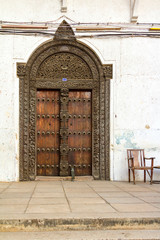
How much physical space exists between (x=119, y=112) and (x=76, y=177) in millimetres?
1728

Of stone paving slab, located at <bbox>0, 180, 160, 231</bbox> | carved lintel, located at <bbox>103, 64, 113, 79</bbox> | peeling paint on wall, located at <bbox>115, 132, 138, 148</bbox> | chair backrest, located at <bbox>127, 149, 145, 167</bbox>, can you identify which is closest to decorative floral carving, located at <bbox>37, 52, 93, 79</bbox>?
carved lintel, located at <bbox>103, 64, 113, 79</bbox>

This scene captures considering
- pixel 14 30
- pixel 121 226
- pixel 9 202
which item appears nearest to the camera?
pixel 121 226

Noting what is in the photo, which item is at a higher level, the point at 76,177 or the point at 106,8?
the point at 106,8

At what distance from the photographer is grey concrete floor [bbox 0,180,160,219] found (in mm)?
3830

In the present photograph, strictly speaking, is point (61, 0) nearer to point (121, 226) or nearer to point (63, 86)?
point (63, 86)

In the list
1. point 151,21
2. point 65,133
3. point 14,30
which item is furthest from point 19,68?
point 151,21

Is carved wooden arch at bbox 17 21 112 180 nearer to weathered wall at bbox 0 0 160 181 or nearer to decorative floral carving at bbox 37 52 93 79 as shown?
decorative floral carving at bbox 37 52 93 79

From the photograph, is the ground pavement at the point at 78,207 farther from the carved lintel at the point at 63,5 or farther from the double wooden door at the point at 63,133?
the carved lintel at the point at 63,5

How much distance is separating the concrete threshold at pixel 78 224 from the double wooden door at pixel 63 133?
10.6 ft

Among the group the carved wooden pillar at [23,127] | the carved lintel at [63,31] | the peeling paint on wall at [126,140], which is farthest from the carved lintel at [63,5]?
the peeling paint on wall at [126,140]

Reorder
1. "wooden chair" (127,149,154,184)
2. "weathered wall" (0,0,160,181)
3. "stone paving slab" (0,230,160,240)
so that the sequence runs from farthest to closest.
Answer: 1. "weathered wall" (0,0,160,181)
2. "wooden chair" (127,149,154,184)
3. "stone paving slab" (0,230,160,240)

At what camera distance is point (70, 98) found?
6988 mm

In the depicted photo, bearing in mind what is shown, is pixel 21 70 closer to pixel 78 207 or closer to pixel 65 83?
pixel 65 83

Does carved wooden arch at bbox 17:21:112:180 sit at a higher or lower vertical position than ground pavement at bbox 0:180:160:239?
higher
